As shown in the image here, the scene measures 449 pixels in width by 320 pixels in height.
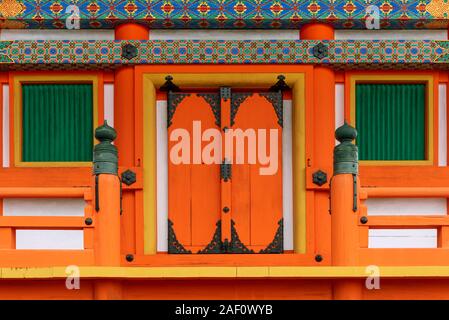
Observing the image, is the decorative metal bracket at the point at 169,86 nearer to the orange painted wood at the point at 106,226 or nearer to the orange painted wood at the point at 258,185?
the orange painted wood at the point at 258,185

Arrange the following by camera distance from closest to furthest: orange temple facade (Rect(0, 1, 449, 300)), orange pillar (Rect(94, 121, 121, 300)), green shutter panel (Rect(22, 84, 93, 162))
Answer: orange pillar (Rect(94, 121, 121, 300)) < orange temple facade (Rect(0, 1, 449, 300)) < green shutter panel (Rect(22, 84, 93, 162))

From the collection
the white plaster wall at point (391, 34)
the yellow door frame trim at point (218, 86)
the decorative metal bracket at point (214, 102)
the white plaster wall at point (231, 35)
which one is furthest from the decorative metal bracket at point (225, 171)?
the white plaster wall at point (391, 34)

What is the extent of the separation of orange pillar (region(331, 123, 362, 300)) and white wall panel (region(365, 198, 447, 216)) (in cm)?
202

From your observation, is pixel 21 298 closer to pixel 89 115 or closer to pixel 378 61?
pixel 89 115

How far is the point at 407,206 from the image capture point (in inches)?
425

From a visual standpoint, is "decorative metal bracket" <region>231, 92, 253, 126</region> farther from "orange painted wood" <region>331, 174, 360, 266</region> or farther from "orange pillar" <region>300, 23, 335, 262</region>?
"orange painted wood" <region>331, 174, 360, 266</region>

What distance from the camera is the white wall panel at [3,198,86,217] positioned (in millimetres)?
10789

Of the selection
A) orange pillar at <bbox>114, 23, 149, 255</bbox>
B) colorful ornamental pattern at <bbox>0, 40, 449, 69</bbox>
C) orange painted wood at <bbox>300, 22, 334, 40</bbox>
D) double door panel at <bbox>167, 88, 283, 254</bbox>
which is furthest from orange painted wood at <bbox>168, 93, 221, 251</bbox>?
orange painted wood at <bbox>300, 22, 334, 40</bbox>

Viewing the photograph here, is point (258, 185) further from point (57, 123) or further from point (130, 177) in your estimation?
point (57, 123)

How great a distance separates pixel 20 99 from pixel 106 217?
2797 mm

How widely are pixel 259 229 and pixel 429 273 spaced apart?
8.66 feet

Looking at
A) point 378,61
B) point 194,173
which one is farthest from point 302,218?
point 378,61

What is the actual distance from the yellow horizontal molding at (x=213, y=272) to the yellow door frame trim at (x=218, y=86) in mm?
2047

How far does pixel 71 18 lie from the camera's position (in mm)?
10828
